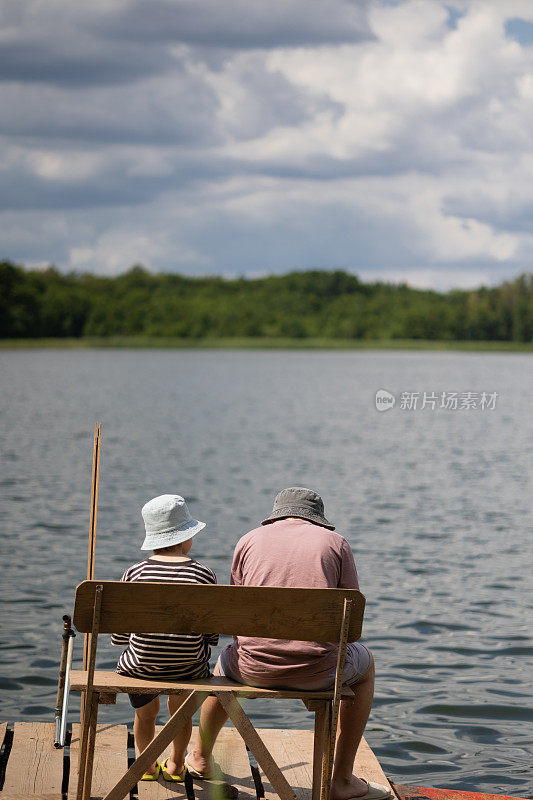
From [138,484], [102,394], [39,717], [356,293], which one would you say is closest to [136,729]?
[39,717]

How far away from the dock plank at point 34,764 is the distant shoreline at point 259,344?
130110 mm

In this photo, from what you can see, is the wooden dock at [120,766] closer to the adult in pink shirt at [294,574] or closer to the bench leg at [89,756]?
the bench leg at [89,756]

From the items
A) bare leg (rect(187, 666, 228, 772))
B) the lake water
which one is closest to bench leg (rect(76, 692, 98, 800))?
bare leg (rect(187, 666, 228, 772))

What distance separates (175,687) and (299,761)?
1171 mm

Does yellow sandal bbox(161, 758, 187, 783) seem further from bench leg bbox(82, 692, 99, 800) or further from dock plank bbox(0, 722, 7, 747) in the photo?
dock plank bbox(0, 722, 7, 747)

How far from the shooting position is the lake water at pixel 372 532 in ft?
23.2

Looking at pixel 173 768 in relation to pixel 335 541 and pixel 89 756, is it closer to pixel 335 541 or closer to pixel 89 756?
pixel 89 756

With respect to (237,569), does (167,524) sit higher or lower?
higher

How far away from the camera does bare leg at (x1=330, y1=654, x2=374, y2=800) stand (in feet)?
15.0

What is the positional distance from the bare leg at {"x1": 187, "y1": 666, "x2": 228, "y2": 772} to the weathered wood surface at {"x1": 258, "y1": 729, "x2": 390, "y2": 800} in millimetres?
303

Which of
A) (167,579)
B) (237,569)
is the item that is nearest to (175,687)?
(167,579)

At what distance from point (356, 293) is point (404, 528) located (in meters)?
129

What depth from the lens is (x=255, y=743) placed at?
4.14 meters

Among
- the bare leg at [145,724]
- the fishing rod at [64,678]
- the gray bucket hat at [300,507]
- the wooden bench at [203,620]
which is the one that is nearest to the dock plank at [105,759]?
the fishing rod at [64,678]
